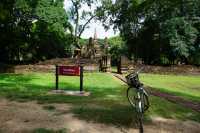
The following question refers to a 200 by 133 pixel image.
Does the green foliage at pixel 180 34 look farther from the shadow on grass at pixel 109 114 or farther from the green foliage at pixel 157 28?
the shadow on grass at pixel 109 114

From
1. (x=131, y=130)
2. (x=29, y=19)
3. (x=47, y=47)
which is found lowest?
(x=131, y=130)

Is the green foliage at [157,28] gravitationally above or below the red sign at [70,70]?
above

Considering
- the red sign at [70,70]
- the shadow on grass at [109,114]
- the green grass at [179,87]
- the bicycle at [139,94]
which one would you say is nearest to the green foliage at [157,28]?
the green grass at [179,87]

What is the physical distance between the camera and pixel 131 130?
8633 mm

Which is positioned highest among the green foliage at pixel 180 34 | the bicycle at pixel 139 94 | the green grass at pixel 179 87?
the green foliage at pixel 180 34

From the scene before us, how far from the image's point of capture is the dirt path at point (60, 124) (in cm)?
851

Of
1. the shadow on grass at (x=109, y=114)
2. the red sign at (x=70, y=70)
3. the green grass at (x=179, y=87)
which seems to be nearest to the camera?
the shadow on grass at (x=109, y=114)

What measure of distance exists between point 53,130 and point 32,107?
118 inches

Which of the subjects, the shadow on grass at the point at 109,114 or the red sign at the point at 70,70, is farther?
the red sign at the point at 70,70

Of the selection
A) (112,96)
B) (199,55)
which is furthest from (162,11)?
(112,96)

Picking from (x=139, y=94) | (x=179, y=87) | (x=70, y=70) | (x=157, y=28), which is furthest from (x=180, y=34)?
(x=139, y=94)

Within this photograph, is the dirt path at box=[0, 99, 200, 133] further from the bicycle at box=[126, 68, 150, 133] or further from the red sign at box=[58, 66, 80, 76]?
the red sign at box=[58, 66, 80, 76]

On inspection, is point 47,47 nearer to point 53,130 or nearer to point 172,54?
point 172,54

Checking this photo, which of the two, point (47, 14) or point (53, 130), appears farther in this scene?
point (47, 14)
